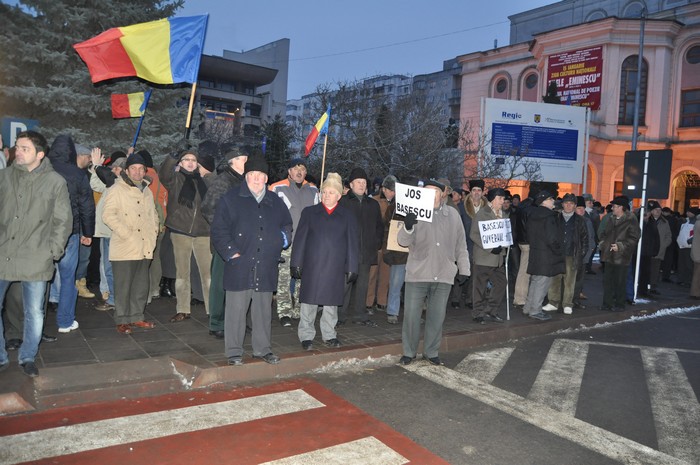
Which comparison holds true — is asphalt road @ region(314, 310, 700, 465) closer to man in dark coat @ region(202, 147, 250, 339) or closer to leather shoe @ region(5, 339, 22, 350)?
man in dark coat @ region(202, 147, 250, 339)

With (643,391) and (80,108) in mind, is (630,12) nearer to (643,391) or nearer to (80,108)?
(80,108)

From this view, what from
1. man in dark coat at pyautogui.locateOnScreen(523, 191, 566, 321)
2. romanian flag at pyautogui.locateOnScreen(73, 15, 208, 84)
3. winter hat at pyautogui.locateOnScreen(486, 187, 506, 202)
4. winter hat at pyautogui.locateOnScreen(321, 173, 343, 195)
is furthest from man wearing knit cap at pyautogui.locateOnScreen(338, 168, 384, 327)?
man in dark coat at pyautogui.locateOnScreen(523, 191, 566, 321)

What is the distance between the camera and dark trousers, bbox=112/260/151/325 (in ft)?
22.8

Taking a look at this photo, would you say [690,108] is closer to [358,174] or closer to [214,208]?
[358,174]

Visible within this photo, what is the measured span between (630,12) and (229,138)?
1069 inches

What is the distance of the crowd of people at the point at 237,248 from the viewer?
539cm

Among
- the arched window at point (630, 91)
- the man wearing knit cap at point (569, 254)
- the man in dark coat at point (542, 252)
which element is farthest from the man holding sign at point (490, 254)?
the arched window at point (630, 91)

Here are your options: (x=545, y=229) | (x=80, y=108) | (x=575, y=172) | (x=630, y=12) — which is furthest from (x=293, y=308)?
(x=630, y=12)

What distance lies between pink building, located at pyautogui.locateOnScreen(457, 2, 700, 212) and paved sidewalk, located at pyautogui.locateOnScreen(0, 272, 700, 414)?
24.0m

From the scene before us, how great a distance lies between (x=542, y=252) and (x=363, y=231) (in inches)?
134

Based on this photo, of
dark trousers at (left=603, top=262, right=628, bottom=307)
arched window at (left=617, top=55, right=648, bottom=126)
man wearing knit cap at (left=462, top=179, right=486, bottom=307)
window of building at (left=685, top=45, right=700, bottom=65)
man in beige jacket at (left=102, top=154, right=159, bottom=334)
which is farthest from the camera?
arched window at (left=617, top=55, right=648, bottom=126)

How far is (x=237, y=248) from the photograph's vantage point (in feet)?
19.7

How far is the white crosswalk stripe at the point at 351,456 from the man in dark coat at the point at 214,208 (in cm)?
318

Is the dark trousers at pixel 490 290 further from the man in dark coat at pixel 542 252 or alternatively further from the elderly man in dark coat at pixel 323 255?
the elderly man in dark coat at pixel 323 255
